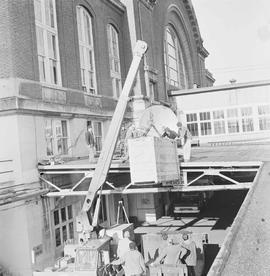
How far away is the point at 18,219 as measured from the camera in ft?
47.7

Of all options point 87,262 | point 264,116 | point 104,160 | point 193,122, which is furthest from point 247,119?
point 87,262

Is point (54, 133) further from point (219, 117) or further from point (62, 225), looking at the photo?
point (219, 117)

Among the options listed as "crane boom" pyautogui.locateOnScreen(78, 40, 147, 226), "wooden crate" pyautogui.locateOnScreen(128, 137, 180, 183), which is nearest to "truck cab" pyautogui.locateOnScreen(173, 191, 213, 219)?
"wooden crate" pyautogui.locateOnScreen(128, 137, 180, 183)

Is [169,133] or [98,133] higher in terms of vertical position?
[98,133]

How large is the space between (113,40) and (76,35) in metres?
5.11

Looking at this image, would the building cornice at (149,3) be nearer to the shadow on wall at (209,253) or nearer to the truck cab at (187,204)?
the truck cab at (187,204)

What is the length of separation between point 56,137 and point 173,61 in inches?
826

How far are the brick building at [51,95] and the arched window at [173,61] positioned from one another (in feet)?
20.5

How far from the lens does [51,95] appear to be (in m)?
17.5

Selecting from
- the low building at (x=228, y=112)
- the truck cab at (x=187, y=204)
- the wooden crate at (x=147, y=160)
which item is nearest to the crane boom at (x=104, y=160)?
the wooden crate at (x=147, y=160)

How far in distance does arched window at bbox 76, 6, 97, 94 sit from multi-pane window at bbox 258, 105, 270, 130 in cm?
1434

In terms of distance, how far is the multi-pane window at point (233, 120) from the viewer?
31.3 metres

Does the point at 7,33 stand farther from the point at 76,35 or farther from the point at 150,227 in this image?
the point at 150,227

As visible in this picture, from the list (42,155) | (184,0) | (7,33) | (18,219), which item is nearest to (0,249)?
(18,219)
